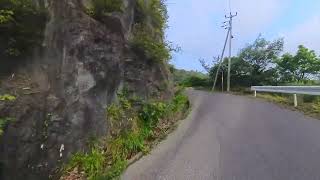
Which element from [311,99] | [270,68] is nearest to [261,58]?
[270,68]

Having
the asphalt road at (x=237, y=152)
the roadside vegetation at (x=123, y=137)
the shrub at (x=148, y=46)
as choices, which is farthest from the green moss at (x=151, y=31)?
the asphalt road at (x=237, y=152)

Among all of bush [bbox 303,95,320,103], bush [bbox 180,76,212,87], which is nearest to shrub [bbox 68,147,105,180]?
bush [bbox 303,95,320,103]

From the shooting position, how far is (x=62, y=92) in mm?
7484

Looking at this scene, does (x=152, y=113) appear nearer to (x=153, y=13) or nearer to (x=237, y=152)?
(x=237, y=152)

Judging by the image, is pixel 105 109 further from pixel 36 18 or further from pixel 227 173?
pixel 227 173

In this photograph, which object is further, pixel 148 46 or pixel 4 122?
pixel 148 46

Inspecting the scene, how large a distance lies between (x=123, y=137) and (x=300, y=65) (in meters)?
32.7

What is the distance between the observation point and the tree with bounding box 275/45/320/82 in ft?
123

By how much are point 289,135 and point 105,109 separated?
173 inches

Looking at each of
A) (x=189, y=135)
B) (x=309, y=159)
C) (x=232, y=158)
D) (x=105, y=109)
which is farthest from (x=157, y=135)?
→ (x=309, y=159)

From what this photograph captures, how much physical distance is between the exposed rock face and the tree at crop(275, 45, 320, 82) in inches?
1222

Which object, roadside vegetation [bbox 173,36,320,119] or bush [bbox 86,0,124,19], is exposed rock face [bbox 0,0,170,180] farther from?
roadside vegetation [bbox 173,36,320,119]

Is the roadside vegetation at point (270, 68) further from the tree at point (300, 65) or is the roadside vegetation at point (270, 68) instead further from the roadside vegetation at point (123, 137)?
the roadside vegetation at point (123, 137)

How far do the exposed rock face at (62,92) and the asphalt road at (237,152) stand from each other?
136 centimetres
